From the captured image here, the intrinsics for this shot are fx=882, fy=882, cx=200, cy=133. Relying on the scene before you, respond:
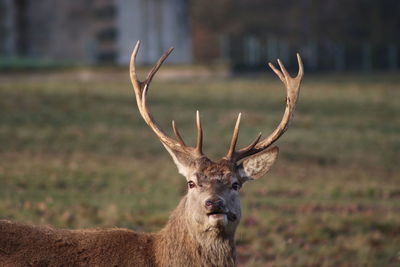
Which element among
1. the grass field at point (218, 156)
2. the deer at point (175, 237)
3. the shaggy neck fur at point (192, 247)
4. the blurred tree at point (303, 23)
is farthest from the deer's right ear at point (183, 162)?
the blurred tree at point (303, 23)

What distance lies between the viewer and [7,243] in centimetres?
686

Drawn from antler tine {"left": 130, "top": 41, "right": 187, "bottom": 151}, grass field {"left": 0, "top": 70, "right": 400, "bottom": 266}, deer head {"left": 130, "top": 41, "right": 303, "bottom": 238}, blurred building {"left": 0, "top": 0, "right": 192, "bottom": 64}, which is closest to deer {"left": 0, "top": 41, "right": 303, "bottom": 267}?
deer head {"left": 130, "top": 41, "right": 303, "bottom": 238}

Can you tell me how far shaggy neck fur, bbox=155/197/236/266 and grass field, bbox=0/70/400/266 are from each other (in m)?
2.89

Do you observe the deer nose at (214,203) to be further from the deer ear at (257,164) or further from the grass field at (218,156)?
the grass field at (218,156)

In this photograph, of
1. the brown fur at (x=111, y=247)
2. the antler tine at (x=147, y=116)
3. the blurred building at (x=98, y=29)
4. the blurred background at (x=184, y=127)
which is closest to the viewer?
the brown fur at (x=111, y=247)

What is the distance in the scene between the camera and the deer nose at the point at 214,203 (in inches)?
280

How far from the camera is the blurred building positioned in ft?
138

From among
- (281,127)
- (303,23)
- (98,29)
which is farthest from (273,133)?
(303,23)

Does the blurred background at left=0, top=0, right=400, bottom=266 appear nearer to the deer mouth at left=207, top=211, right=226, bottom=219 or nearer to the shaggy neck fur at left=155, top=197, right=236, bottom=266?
the shaggy neck fur at left=155, top=197, right=236, bottom=266

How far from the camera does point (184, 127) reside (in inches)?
968

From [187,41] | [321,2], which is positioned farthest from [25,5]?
[321,2]

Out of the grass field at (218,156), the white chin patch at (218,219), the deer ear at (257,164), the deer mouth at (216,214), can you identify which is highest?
the deer ear at (257,164)

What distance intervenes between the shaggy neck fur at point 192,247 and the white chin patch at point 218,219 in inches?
5.3

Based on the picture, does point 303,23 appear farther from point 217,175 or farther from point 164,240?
point 164,240
